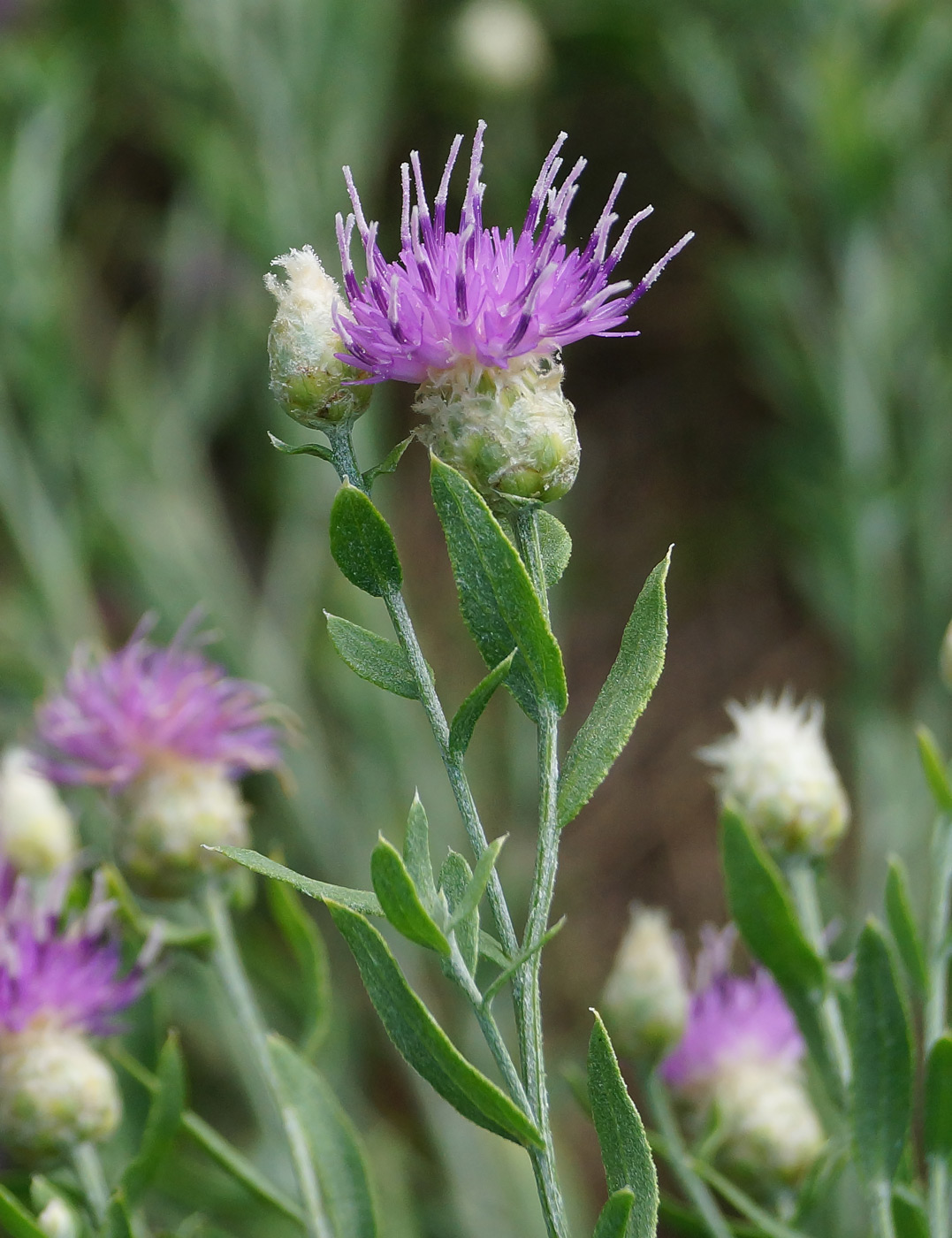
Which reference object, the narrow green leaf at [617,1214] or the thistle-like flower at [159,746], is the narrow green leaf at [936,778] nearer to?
the narrow green leaf at [617,1214]

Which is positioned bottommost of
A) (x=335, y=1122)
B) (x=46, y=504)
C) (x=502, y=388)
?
(x=335, y=1122)

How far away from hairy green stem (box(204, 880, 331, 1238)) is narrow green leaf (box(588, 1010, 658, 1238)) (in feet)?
0.71

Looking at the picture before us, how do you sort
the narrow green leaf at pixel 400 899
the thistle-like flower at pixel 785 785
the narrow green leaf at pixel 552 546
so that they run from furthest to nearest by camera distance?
1. the thistle-like flower at pixel 785 785
2. the narrow green leaf at pixel 552 546
3. the narrow green leaf at pixel 400 899

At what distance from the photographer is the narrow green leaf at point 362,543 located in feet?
1.65

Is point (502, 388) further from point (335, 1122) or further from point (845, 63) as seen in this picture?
point (845, 63)

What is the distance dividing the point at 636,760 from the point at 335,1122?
1706 mm

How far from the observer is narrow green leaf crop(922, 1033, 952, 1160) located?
632 millimetres

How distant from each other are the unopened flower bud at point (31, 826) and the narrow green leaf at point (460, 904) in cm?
47

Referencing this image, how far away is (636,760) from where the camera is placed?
2.37 meters

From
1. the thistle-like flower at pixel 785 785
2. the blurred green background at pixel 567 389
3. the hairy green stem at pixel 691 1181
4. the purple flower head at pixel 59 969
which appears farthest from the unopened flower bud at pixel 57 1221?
the blurred green background at pixel 567 389

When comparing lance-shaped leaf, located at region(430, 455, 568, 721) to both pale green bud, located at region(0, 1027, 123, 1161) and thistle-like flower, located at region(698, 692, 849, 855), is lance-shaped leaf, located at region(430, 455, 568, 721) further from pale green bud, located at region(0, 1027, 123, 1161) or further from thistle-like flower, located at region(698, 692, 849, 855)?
pale green bud, located at region(0, 1027, 123, 1161)

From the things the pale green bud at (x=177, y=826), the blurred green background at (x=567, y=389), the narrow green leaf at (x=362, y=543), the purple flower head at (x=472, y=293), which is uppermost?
the blurred green background at (x=567, y=389)

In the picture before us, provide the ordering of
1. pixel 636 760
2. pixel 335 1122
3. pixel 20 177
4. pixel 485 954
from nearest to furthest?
1. pixel 485 954
2. pixel 335 1122
3. pixel 20 177
4. pixel 636 760

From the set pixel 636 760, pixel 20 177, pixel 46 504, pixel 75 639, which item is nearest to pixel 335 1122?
pixel 75 639
